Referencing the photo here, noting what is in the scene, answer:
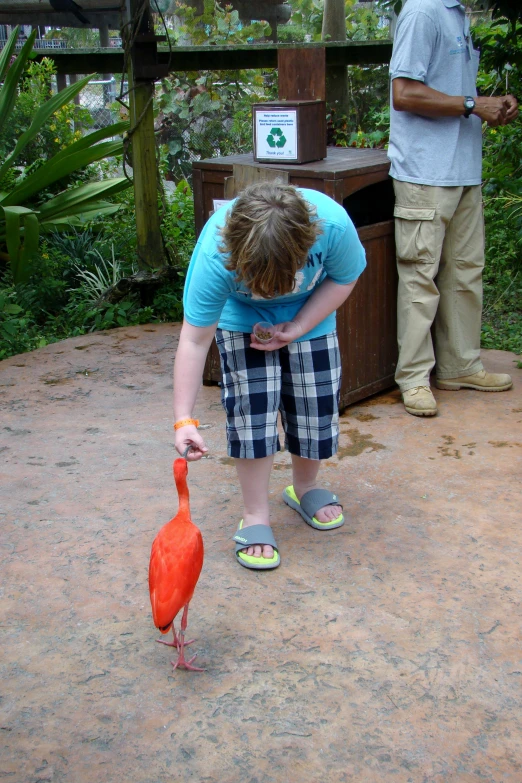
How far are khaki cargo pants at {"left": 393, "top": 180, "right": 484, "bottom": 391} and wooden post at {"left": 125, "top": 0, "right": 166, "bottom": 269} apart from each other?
2.11 m

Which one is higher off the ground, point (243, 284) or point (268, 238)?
point (268, 238)

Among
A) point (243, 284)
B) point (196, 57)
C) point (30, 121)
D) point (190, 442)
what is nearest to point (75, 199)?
point (30, 121)

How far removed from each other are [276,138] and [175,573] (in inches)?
94.0

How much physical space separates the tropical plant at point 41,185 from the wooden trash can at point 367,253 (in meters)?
1.63

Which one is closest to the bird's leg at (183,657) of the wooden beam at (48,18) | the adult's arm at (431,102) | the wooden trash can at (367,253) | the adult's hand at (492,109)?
the wooden trash can at (367,253)

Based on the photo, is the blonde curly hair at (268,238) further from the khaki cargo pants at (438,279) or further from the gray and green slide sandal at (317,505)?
the khaki cargo pants at (438,279)

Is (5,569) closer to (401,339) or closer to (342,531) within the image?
(342,531)

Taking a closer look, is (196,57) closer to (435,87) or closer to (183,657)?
(435,87)

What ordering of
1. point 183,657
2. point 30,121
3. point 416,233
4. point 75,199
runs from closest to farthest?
point 183,657 → point 416,233 → point 75,199 → point 30,121

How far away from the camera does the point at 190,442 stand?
2248 mm

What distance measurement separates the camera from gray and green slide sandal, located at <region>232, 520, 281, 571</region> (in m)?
2.69

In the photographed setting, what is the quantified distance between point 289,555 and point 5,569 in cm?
95

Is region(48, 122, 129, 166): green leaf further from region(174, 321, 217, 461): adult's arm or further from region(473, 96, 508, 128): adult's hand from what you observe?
region(174, 321, 217, 461): adult's arm

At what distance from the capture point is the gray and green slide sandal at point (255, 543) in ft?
8.83
